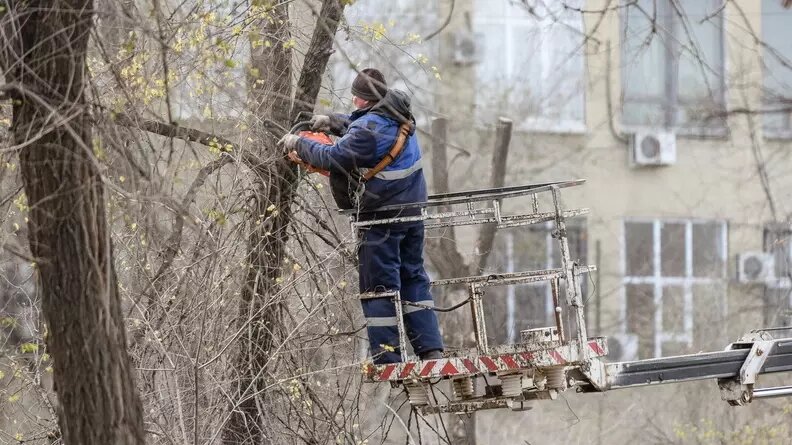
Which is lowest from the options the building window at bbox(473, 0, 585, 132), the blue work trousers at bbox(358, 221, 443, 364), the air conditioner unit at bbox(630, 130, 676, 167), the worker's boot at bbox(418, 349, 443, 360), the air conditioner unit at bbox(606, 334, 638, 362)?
the air conditioner unit at bbox(606, 334, 638, 362)

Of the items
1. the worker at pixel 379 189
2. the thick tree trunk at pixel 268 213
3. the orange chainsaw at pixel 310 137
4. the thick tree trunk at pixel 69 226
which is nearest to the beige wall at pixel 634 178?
the thick tree trunk at pixel 268 213

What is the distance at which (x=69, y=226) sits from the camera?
712 centimetres

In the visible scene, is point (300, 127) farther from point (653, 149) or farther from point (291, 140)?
point (653, 149)

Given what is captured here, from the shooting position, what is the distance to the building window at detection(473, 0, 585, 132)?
25.6 meters

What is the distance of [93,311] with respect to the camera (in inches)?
283

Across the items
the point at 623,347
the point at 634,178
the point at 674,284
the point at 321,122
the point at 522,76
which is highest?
the point at 522,76

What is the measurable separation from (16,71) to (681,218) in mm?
21027

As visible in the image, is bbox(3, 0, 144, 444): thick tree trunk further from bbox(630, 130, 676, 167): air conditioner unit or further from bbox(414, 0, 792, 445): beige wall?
bbox(630, 130, 676, 167): air conditioner unit

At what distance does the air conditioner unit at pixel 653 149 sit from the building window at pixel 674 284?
1.16 meters

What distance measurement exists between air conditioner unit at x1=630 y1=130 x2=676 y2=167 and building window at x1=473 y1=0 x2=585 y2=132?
3.45 ft

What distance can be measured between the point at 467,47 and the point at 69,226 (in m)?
18.4

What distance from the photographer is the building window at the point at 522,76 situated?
25625 millimetres

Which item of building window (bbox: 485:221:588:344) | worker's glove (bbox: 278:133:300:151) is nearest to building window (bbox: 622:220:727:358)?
building window (bbox: 485:221:588:344)

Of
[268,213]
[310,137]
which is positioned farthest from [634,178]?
[310,137]
